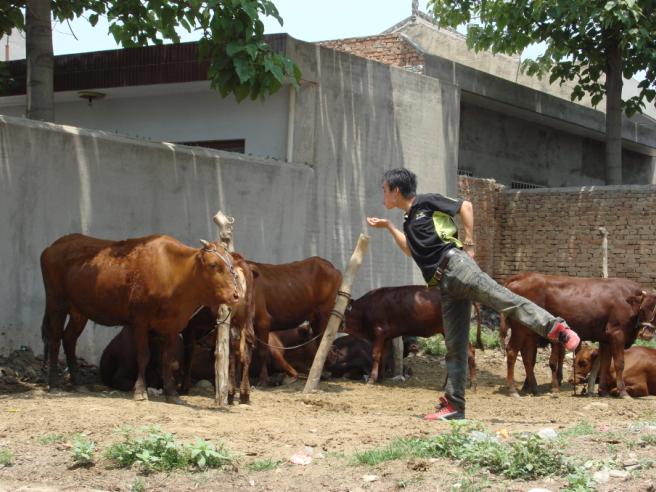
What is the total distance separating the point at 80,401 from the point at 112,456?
2.69 m

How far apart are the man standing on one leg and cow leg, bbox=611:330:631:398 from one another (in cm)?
434

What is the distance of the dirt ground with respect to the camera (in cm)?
575

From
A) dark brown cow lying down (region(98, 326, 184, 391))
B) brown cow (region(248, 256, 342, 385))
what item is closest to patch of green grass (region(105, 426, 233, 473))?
dark brown cow lying down (region(98, 326, 184, 391))

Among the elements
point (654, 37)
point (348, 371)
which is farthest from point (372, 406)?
point (654, 37)

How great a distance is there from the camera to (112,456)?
636 cm

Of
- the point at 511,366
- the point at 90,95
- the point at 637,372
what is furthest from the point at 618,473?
the point at 90,95

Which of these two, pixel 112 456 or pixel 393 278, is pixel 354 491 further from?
pixel 393 278

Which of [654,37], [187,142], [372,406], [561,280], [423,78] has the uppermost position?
[654,37]

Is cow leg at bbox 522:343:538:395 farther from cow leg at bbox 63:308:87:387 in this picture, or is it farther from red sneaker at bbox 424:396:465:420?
cow leg at bbox 63:308:87:387

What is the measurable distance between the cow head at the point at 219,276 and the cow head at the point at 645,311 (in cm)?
544

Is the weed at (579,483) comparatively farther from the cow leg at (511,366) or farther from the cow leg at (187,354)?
the cow leg at (511,366)

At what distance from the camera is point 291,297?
40.9 ft

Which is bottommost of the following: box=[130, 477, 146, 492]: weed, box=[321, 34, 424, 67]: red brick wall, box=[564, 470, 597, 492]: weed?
box=[130, 477, 146, 492]: weed

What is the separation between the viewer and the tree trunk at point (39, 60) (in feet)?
39.9
